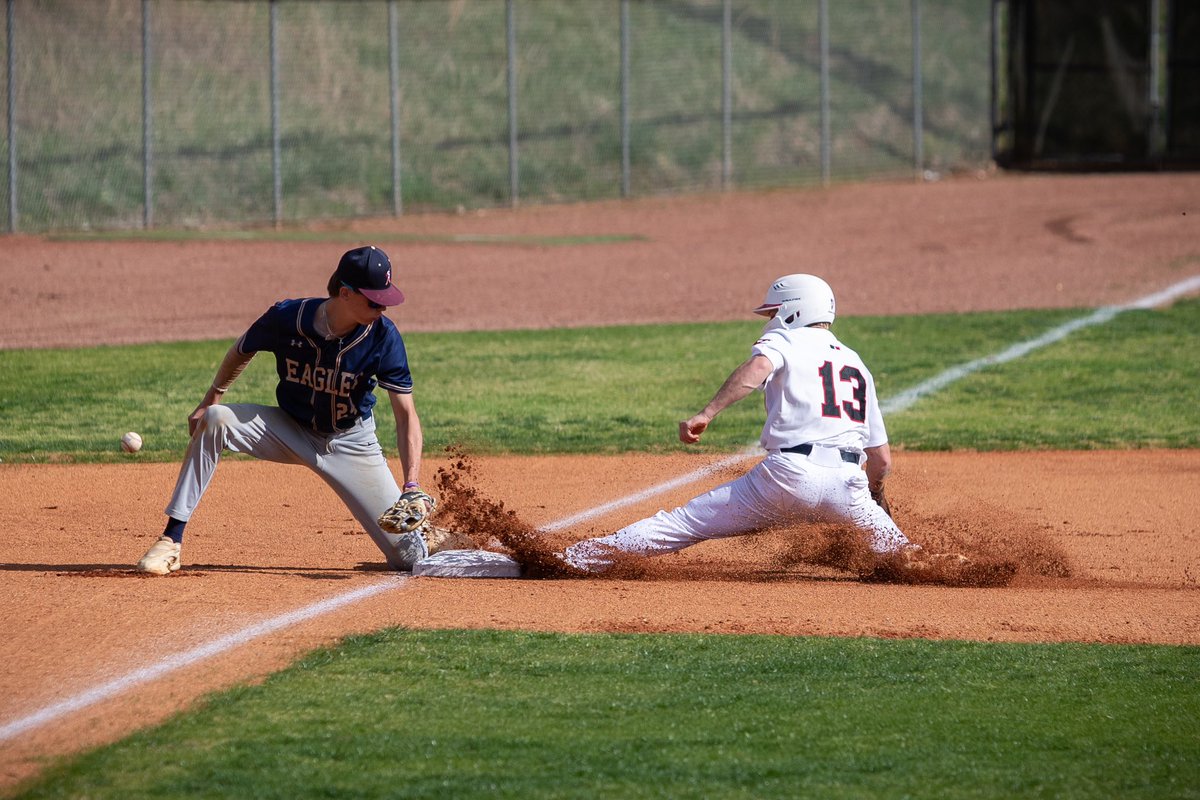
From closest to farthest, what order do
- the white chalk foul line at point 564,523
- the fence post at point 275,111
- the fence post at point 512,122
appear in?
the white chalk foul line at point 564,523, the fence post at point 275,111, the fence post at point 512,122

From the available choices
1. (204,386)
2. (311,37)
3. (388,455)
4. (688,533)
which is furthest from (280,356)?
(311,37)

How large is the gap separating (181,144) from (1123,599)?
1785 cm

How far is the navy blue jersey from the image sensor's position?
6340 mm

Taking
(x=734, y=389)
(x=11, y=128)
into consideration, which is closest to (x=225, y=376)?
(x=734, y=389)

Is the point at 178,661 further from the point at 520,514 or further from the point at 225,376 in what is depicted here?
the point at 520,514

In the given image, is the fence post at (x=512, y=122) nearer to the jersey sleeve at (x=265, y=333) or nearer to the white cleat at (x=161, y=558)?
the jersey sleeve at (x=265, y=333)

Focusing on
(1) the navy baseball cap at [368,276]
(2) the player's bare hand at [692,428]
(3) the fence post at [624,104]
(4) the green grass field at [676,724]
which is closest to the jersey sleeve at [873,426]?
(2) the player's bare hand at [692,428]

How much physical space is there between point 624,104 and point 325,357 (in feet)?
55.6

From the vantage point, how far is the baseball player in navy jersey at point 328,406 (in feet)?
20.5

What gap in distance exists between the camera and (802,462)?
6.26 m

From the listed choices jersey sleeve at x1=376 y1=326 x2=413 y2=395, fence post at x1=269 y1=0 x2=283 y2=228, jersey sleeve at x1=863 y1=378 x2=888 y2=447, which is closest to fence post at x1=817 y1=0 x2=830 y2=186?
fence post at x1=269 y1=0 x2=283 y2=228

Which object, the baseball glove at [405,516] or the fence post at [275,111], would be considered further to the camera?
the fence post at [275,111]

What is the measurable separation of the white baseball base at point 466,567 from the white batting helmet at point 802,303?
166cm

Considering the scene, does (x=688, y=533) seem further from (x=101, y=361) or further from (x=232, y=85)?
(x=232, y=85)
